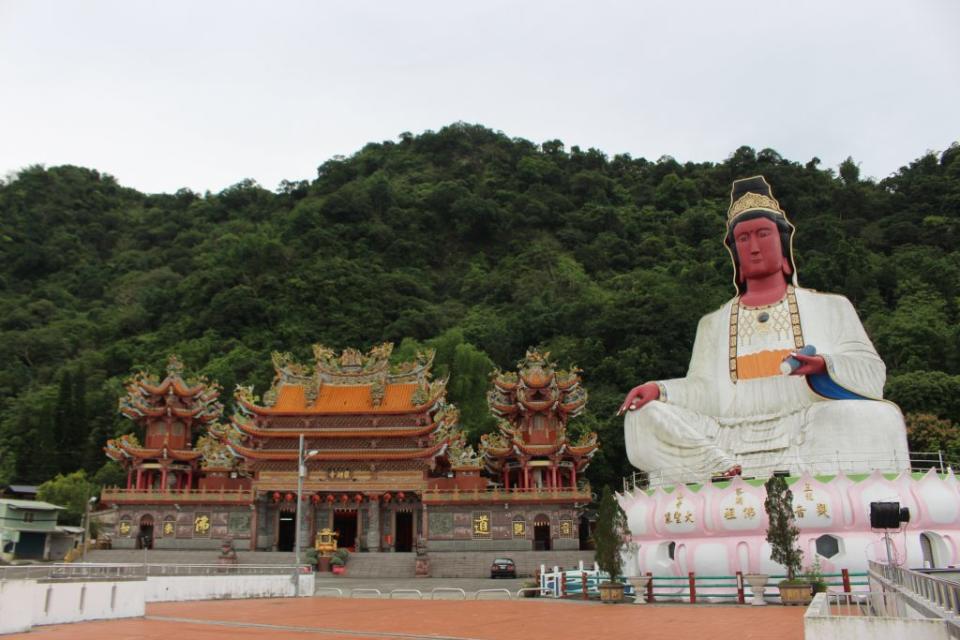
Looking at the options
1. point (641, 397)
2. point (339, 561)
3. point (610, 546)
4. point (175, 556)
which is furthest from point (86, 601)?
point (175, 556)

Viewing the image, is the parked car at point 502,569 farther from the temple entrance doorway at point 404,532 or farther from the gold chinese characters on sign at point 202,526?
the gold chinese characters on sign at point 202,526

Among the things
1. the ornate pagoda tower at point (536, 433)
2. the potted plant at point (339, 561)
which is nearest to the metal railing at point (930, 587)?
the potted plant at point (339, 561)

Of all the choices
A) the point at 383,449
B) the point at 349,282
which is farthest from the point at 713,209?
the point at 383,449

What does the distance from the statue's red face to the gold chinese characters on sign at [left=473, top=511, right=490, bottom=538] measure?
15.2 metres

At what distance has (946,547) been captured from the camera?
18.1 m

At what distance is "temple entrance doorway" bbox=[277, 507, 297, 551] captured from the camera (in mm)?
35656

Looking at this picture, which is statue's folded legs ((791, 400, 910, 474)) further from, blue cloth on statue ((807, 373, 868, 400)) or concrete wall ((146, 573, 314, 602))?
concrete wall ((146, 573, 314, 602))

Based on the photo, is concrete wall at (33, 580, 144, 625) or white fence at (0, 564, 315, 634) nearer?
white fence at (0, 564, 315, 634)

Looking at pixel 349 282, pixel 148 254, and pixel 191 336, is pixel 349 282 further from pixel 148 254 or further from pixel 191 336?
pixel 148 254

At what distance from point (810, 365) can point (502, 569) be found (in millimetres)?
13154

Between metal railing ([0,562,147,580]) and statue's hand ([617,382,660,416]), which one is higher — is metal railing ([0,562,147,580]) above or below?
below

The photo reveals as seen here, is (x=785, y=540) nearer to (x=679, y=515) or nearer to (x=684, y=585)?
(x=684, y=585)

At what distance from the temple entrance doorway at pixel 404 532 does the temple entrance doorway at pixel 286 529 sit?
15.1ft

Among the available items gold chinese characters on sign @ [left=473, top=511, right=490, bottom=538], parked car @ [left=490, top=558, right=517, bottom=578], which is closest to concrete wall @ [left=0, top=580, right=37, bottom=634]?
parked car @ [left=490, top=558, right=517, bottom=578]
